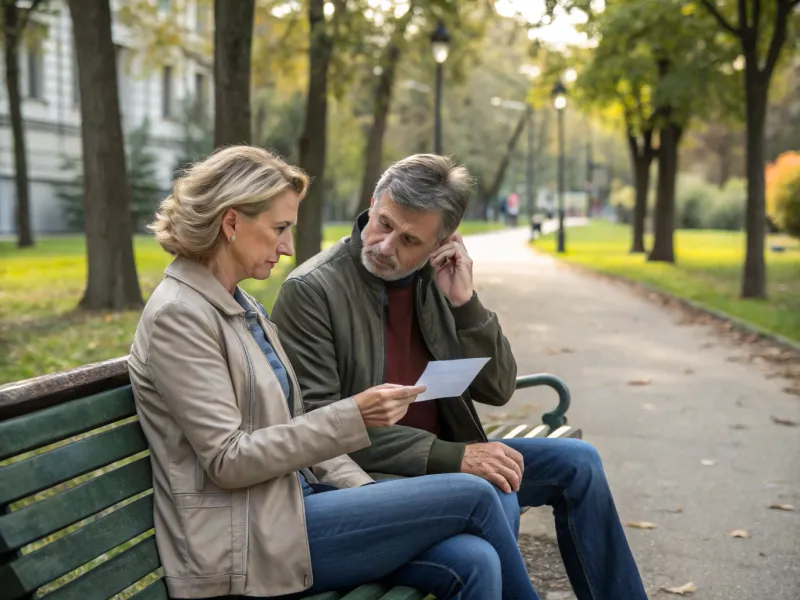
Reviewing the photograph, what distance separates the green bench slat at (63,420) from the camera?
2.35 m

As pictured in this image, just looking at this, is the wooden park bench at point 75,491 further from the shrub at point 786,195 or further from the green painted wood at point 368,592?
the shrub at point 786,195

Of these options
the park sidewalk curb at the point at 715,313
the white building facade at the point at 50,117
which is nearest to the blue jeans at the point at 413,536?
the park sidewalk curb at the point at 715,313

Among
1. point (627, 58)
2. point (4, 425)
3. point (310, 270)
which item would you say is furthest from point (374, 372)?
point (627, 58)

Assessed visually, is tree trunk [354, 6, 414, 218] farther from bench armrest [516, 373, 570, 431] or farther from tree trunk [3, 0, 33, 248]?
bench armrest [516, 373, 570, 431]

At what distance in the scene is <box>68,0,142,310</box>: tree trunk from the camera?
12.8 metres

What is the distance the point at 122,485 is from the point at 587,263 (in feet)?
80.5

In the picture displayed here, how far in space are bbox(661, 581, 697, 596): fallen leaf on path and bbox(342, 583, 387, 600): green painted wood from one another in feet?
6.27

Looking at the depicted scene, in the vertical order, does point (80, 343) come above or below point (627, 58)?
below

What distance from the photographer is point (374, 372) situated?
3586mm

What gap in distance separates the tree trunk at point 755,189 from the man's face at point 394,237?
13.7 metres

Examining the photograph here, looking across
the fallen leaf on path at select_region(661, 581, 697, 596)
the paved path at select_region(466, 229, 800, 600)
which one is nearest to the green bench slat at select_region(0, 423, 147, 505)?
the paved path at select_region(466, 229, 800, 600)

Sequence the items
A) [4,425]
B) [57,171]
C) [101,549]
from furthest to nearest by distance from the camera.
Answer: [57,171] < [101,549] < [4,425]

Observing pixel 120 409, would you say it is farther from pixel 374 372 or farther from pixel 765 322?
pixel 765 322

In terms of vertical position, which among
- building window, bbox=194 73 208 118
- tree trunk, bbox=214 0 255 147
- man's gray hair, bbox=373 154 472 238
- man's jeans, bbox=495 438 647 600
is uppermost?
building window, bbox=194 73 208 118
